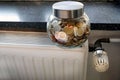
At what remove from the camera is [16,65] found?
0.85 meters

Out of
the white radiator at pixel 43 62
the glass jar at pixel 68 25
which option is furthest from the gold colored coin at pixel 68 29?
the white radiator at pixel 43 62

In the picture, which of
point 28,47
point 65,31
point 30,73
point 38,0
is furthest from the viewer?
point 38,0

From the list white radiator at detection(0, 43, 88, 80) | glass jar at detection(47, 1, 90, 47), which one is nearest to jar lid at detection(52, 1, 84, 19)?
glass jar at detection(47, 1, 90, 47)

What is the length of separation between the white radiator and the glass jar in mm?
75

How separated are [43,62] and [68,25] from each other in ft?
0.81

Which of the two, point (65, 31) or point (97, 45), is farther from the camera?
point (97, 45)

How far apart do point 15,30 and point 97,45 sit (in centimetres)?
40

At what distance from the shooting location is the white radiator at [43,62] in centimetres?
76

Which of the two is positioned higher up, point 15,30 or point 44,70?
point 15,30

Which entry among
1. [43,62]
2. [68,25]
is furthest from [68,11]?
[43,62]

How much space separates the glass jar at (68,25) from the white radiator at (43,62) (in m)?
0.07

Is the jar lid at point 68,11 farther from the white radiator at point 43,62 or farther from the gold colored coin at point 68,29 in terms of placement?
the white radiator at point 43,62

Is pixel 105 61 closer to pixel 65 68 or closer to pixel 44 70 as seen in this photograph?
pixel 65 68

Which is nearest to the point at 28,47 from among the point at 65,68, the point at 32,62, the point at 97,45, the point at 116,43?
the point at 32,62
